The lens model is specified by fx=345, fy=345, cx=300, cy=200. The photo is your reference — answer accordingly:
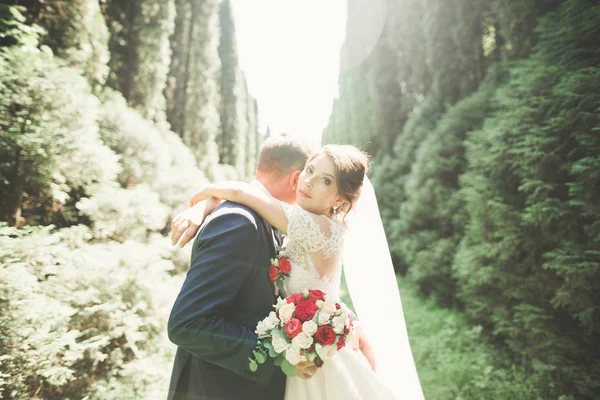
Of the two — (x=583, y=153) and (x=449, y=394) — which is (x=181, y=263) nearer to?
(x=449, y=394)

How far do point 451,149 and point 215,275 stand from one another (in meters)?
9.18

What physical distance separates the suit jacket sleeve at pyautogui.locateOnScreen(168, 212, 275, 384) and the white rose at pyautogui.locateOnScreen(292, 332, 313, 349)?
0.21 m

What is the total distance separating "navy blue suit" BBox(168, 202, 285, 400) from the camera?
1574mm

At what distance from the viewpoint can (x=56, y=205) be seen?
4625 mm

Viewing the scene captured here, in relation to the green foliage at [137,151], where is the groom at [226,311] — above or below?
below

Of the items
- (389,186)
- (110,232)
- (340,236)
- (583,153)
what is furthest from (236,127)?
(340,236)

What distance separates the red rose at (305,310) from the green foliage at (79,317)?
9.42 ft

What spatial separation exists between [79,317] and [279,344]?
334cm

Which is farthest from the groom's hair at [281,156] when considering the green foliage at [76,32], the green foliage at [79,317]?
the green foliage at [76,32]

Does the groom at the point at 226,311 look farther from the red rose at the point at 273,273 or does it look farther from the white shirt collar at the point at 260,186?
the white shirt collar at the point at 260,186

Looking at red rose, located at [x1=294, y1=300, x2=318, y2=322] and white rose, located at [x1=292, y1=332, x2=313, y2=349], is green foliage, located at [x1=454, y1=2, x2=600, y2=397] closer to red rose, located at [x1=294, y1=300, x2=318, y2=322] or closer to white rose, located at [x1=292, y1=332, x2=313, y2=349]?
red rose, located at [x1=294, y1=300, x2=318, y2=322]

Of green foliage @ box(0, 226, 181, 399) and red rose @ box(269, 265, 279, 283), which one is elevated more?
red rose @ box(269, 265, 279, 283)

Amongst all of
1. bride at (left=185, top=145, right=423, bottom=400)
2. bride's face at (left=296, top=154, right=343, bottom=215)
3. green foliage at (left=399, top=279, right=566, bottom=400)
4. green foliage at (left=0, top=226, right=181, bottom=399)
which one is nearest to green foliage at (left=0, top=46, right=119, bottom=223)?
green foliage at (left=0, top=226, right=181, bottom=399)

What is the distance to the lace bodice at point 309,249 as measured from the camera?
203 centimetres
